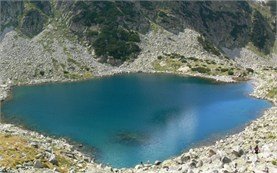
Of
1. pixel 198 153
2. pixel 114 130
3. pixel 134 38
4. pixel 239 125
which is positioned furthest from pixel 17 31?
pixel 198 153

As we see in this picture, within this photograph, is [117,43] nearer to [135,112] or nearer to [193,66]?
[193,66]

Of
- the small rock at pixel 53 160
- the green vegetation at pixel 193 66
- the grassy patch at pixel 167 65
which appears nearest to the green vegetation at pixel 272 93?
the green vegetation at pixel 193 66

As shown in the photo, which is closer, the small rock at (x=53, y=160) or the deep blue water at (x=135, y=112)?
the small rock at (x=53, y=160)

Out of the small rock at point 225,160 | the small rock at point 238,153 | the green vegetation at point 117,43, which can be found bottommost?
the small rock at point 238,153

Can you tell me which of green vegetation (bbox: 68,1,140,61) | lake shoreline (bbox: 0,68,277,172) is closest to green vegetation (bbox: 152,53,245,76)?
lake shoreline (bbox: 0,68,277,172)

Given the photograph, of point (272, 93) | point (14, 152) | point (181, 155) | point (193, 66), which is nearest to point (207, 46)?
point (193, 66)

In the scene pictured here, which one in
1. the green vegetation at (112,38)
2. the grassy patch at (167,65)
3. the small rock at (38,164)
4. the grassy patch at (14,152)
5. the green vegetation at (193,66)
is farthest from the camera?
the green vegetation at (112,38)

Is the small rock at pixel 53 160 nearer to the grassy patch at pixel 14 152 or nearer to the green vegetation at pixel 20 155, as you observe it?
the green vegetation at pixel 20 155

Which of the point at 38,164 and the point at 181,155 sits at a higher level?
the point at 38,164

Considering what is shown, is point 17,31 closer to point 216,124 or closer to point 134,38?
point 134,38
